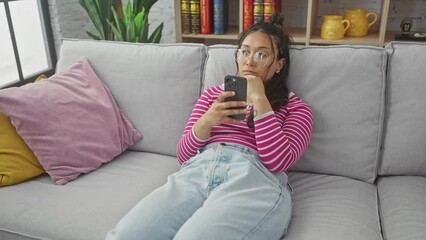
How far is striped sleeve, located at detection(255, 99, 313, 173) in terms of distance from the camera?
1.17 meters

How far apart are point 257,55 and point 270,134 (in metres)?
0.29

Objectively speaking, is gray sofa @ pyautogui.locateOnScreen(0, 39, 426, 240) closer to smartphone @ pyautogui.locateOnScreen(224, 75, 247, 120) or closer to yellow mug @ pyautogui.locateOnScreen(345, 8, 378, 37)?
smartphone @ pyautogui.locateOnScreen(224, 75, 247, 120)

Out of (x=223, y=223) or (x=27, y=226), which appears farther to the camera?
(x=27, y=226)

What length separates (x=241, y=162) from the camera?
117 centimetres

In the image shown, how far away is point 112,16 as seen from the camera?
234 cm

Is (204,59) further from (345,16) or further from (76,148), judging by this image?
(345,16)

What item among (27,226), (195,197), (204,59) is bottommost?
(27,226)

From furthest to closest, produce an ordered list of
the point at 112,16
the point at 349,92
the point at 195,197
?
1. the point at 112,16
2. the point at 349,92
3. the point at 195,197

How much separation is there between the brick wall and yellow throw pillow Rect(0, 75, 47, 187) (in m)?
1.62

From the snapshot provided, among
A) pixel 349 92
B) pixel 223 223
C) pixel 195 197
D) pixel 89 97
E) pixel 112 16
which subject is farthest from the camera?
pixel 112 16

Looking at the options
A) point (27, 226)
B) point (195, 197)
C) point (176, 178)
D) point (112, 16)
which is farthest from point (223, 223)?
point (112, 16)

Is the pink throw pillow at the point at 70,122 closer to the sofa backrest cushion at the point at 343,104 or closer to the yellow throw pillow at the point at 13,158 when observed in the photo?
the yellow throw pillow at the point at 13,158

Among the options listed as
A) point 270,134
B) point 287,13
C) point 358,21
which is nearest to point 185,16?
point 287,13

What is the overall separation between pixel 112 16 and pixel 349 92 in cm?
157
